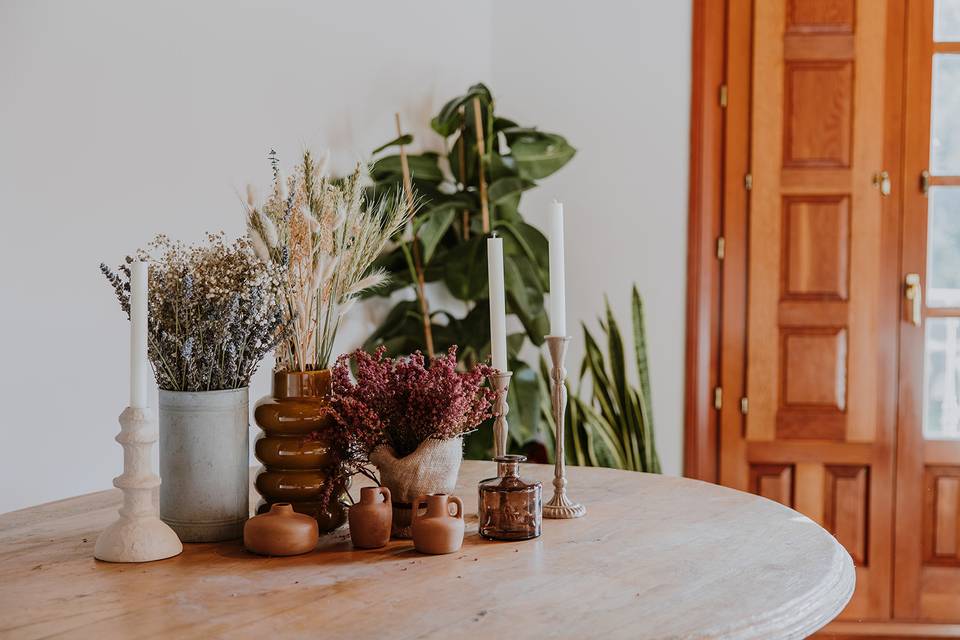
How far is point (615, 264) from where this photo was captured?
353 cm

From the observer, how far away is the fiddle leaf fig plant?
3.04 m

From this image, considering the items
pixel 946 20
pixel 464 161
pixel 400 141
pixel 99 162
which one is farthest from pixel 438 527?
pixel 946 20

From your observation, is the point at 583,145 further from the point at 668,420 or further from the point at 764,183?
the point at 668,420

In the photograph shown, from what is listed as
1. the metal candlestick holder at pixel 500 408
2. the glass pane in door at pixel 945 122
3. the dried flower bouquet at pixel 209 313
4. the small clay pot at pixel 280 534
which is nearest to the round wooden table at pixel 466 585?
the small clay pot at pixel 280 534

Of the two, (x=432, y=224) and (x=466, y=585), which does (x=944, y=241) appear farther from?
(x=466, y=585)

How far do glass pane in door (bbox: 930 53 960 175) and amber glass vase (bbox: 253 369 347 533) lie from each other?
2728mm

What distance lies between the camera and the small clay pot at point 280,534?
1.28m

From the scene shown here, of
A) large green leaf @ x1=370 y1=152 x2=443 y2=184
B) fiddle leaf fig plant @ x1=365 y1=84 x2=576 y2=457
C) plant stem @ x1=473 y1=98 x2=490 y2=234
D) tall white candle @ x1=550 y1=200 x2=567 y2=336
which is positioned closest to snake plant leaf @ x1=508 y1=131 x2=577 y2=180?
fiddle leaf fig plant @ x1=365 y1=84 x2=576 y2=457

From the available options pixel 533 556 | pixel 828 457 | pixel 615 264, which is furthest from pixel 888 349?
pixel 533 556

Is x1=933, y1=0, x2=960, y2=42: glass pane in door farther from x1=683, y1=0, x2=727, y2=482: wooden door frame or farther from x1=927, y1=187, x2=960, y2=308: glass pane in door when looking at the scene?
x1=683, y1=0, x2=727, y2=482: wooden door frame

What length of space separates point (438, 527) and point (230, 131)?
4.96 ft

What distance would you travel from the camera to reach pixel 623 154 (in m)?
3.53

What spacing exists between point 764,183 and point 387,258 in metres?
1.34

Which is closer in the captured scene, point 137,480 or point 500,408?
point 137,480
